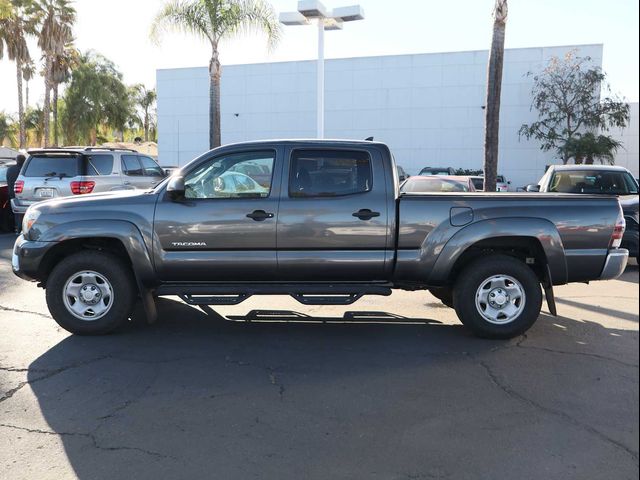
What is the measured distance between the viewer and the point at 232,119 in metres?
37.0

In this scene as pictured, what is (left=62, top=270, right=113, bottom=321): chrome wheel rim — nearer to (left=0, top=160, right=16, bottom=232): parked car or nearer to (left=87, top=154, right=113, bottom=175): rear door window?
(left=87, top=154, right=113, bottom=175): rear door window

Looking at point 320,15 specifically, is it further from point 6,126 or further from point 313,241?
point 6,126

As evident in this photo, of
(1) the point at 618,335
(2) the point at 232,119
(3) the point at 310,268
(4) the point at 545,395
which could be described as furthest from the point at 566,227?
(2) the point at 232,119

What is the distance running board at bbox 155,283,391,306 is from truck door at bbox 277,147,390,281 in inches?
5.0

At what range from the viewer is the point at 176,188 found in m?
5.61

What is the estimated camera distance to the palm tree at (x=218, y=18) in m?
18.5

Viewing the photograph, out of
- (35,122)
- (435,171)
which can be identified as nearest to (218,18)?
(435,171)

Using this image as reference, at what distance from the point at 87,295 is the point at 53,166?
23.4 ft

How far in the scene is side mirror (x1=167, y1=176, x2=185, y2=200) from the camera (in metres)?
5.61

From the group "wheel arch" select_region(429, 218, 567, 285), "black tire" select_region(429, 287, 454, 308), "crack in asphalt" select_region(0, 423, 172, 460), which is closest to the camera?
"crack in asphalt" select_region(0, 423, 172, 460)

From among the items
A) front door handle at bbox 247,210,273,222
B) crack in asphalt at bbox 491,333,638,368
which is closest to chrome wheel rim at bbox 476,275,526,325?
crack in asphalt at bbox 491,333,638,368

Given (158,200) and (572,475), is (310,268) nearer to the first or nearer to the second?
(158,200)

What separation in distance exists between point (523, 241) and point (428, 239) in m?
0.98

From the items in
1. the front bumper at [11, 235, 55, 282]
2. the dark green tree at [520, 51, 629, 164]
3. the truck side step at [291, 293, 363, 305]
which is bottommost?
the truck side step at [291, 293, 363, 305]
